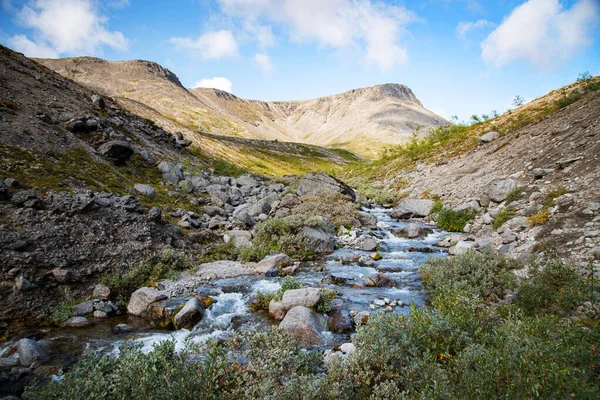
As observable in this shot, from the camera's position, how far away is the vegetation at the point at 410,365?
164 inches

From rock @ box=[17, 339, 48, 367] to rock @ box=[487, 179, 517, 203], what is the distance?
2198 cm

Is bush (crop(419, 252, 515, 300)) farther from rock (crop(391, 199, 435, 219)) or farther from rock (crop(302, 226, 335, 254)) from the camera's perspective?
rock (crop(391, 199, 435, 219))

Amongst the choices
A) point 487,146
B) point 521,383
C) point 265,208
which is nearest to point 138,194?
point 265,208

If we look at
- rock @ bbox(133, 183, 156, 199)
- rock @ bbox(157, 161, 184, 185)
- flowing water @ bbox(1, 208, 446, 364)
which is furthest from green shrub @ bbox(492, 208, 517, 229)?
rock @ bbox(157, 161, 184, 185)

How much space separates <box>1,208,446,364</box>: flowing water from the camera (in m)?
8.79

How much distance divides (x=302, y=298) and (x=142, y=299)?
225 inches

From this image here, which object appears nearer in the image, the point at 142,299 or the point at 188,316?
the point at 188,316

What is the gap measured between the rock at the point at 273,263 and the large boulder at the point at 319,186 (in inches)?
516

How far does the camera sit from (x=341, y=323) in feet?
30.7

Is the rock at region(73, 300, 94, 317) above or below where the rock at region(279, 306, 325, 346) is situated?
below

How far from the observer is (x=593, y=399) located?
323 cm

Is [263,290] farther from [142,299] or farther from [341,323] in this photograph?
[142,299]

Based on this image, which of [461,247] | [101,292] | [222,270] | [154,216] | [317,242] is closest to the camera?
[101,292]

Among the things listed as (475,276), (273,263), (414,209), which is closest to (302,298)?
(273,263)
